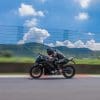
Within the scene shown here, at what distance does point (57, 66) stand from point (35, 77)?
1.39m

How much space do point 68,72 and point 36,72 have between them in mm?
1500

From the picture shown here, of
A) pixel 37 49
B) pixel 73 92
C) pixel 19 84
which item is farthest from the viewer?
pixel 37 49

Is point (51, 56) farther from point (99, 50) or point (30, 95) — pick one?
point (30, 95)

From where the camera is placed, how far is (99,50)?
92.3 feet

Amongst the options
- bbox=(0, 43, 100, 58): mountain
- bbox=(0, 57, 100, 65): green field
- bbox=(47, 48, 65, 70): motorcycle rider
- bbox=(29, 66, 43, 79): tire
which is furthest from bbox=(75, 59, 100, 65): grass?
bbox=(29, 66, 43, 79): tire

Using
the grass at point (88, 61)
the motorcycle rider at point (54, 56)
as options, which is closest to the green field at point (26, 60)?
the grass at point (88, 61)

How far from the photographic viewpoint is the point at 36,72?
22.8 m

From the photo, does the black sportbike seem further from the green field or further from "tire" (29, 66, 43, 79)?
the green field

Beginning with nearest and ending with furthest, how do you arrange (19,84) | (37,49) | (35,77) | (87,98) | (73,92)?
1. (87,98)
2. (73,92)
3. (19,84)
4. (35,77)
5. (37,49)

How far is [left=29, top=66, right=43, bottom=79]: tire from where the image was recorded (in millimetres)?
22625

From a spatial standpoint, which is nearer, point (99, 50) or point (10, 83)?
point (10, 83)

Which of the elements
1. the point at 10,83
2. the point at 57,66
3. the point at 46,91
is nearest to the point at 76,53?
the point at 57,66

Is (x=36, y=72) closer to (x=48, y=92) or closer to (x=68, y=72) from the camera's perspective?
(x=68, y=72)

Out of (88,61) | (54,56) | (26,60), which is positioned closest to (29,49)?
(26,60)
